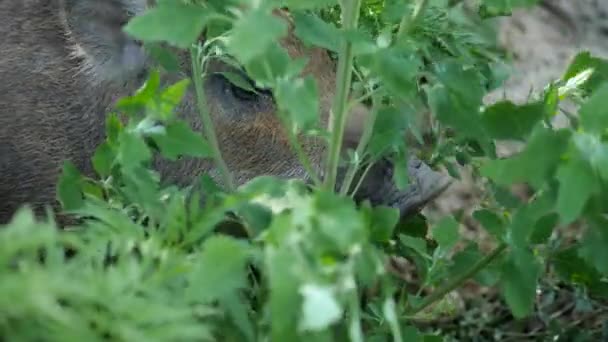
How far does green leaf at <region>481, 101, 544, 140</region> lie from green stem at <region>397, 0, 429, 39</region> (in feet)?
0.59

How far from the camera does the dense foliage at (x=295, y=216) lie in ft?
3.60

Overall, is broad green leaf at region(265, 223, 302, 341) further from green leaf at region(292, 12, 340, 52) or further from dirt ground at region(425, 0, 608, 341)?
dirt ground at region(425, 0, 608, 341)

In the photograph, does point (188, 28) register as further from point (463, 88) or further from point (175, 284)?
point (463, 88)

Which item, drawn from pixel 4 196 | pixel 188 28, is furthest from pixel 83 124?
pixel 188 28

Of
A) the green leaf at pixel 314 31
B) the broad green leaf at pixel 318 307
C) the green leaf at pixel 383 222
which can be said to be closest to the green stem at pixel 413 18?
the green leaf at pixel 314 31

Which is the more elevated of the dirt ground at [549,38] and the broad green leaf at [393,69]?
the broad green leaf at [393,69]

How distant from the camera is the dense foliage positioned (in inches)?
43.2

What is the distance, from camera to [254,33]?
1.21 m

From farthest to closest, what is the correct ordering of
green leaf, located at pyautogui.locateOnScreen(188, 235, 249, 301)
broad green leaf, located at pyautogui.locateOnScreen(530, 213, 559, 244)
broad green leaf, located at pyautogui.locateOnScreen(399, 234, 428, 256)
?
broad green leaf, located at pyautogui.locateOnScreen(399, 234, 428, 256), broad green leaf, located at pyautogui.locateOnScreen(530, 213, 559, 244), green leaf, located at pyautogui.locateOnScreen(188, 235, 249, 301)

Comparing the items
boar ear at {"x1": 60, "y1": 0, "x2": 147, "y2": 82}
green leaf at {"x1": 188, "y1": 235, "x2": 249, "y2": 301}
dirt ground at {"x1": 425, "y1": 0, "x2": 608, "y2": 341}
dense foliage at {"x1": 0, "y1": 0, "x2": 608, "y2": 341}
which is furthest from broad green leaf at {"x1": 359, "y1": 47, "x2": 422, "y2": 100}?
dirt ground at {"x1": 425, "y1": 0, "x2": 608, "y2": 341}

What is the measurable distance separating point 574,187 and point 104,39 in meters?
1.49

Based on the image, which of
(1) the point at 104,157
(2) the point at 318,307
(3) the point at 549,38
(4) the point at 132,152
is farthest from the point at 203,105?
(3) the point at 549,38

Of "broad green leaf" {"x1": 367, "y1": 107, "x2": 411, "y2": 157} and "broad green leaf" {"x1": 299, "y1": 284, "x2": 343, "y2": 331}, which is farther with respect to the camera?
"broad green leaf" {"x1": 367, "y1": 107, "x2": 411, "y2": 157}

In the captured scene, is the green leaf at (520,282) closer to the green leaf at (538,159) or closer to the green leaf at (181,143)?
the green leaf at (538,159)
